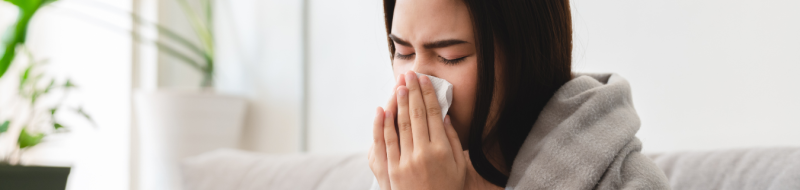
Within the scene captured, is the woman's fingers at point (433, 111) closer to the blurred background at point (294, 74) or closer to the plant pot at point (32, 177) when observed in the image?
the blurred background at point (294, 74)

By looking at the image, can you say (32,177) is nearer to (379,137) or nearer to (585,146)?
(379,137)

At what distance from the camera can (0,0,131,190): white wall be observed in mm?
2236

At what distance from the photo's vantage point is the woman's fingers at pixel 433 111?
70 centimetres

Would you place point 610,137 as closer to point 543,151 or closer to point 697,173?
point 543,151

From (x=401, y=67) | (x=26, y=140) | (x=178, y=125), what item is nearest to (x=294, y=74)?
(x=178, y=125)

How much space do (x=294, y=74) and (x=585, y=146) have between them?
1489 millimetres

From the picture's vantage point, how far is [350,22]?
1741 mm

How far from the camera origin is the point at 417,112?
28.1 inches

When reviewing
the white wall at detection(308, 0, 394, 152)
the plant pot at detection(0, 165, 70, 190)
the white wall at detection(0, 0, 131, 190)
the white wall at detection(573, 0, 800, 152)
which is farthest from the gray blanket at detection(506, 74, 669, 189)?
the white wall at detection(0, 0, 131, 190)

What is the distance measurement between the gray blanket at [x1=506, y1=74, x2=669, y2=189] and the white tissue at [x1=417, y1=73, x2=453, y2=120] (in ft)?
0.44

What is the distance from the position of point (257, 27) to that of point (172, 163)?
66 cm

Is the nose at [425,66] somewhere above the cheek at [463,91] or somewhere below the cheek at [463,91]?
above

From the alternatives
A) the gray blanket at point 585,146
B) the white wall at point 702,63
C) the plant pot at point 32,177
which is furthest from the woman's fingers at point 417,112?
the plant pot at point 32,177

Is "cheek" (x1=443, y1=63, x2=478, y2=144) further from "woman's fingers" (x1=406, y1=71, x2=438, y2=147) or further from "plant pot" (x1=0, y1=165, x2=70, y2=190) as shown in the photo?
"plant pot" (x1=0, y1=165, x2=70, y2=190)
